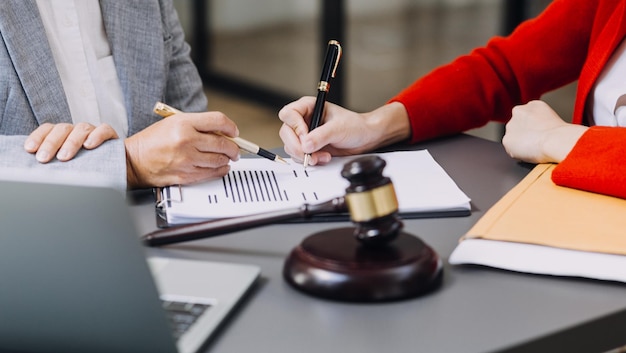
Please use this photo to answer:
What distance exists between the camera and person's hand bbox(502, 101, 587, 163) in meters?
1.17

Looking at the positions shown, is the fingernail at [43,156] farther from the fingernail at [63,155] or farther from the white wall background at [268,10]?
the white wall background at [268,10]

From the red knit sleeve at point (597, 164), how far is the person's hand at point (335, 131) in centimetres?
32

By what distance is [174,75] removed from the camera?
68.7 inches

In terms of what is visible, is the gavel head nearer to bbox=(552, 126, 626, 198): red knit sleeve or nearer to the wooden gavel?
the wooden gavel

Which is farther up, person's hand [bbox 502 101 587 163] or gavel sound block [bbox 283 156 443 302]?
gavel sound block [bbox 283 156 443 302]

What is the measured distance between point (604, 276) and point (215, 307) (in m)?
0.37

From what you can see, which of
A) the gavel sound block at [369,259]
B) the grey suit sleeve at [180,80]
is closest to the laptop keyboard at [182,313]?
the gavel sound block at [369,259]

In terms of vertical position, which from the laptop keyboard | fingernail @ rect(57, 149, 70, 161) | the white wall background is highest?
the laptop keyboard

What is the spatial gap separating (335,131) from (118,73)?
53 cm

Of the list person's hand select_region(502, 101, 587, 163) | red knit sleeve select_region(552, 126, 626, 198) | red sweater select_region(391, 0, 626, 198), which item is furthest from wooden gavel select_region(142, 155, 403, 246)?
red sweater select_region(391, 0, 626, 198)

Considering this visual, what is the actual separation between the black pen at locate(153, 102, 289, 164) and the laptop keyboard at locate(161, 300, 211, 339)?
→ 16.9 inches

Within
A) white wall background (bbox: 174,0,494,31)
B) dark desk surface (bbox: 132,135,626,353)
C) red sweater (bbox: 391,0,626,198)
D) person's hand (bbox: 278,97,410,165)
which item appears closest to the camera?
dark desk surface (bbox: 132,135,626,353)

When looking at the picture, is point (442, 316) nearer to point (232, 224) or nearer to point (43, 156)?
point (232, 224)

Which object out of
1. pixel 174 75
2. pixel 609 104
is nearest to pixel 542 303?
pixel 609 104
